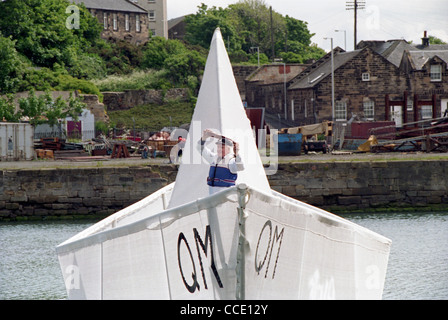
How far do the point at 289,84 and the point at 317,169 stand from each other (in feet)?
107

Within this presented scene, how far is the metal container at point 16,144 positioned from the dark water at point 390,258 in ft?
28.0

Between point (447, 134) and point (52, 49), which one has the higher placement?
point (52, 49)

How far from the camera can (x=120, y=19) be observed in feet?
276

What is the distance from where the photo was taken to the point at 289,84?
58562 mm

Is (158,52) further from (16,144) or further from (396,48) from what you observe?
(16,144)

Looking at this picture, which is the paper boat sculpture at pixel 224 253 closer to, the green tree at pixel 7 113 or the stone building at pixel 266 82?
the green tree at pixel 7 113

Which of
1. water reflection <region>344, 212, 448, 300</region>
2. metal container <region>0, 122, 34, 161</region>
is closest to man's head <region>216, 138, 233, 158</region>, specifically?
Answer: water reflection <region>344, 212, 448, 300</region>

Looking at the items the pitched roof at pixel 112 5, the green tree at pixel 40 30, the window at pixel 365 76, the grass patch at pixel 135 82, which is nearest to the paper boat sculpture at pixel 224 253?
the window at pixel 365 76

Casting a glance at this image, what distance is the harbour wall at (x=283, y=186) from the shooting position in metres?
26.0

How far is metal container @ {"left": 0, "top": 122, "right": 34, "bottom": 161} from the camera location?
33438mm

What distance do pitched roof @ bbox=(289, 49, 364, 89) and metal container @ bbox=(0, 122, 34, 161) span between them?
2391cm
